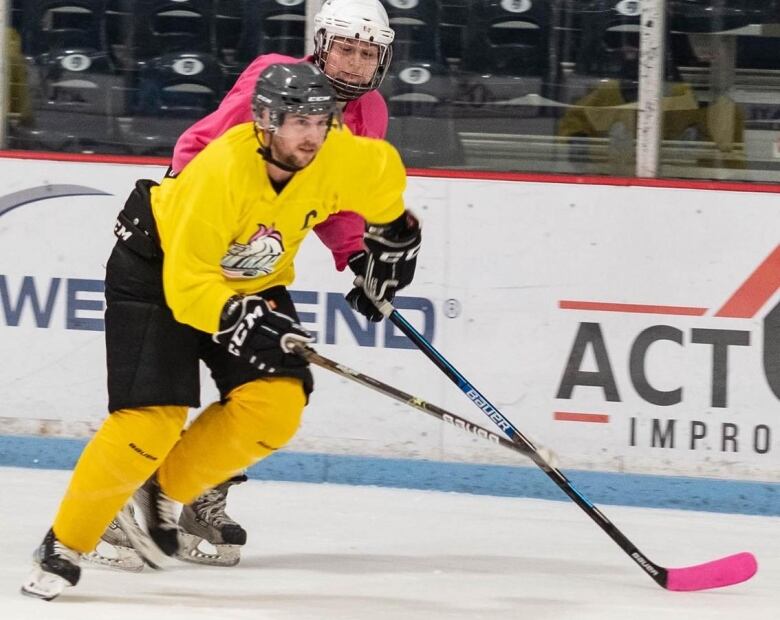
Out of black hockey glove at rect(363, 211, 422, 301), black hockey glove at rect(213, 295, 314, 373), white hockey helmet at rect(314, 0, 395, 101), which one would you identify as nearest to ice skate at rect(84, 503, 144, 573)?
black hockey glove at rect(213, 295, 314, 373)

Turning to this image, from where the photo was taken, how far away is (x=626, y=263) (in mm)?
3812

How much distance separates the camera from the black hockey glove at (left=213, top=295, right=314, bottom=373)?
8.48 ft

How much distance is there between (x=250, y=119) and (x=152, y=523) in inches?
33.8

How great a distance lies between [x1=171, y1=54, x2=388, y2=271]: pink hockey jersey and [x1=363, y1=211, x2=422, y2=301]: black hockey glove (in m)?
0.11

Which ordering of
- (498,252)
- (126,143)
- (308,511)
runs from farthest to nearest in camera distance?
(126,143)
(498,252)
(308,511)

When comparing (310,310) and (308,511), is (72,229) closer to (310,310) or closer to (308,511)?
(310,310)

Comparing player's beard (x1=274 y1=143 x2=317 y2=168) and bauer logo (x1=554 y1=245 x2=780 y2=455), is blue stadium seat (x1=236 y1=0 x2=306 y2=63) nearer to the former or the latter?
bauer logo (x1=554 y1=245 x2=780 y2=455)

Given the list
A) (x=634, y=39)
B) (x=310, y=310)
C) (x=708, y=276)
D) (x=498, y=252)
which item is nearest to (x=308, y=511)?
(x=310, y=310)

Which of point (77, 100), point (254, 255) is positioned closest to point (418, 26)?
point (77, 100)

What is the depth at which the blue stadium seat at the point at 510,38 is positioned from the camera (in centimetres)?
404

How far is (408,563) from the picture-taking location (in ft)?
10.4

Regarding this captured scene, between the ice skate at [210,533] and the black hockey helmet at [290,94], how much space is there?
954 mm

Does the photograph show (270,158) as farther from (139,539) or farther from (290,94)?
(139,539)

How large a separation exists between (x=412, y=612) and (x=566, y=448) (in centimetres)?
119
